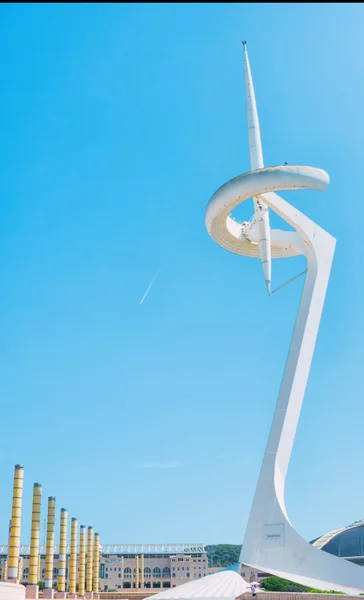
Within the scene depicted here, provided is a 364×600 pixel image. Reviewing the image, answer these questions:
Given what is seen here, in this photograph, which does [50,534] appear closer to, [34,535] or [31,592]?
[34,535]

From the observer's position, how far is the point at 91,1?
8328 mm

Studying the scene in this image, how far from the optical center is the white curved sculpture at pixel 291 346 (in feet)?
79.4

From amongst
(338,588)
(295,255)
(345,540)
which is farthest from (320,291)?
(345,540)

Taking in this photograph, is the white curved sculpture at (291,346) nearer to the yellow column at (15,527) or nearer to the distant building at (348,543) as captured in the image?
the yellow column at (15,527)

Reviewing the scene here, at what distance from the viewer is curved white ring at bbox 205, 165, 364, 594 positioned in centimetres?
A: 2402

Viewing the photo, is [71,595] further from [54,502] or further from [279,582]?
[279,582]

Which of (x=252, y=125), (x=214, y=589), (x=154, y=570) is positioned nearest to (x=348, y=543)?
(x=214, y=589)

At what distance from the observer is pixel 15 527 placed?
93.3ft

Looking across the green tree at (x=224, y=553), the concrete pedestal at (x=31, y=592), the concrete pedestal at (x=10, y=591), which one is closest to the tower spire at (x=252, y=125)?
the concrete pedestal at (x=10, y=591)

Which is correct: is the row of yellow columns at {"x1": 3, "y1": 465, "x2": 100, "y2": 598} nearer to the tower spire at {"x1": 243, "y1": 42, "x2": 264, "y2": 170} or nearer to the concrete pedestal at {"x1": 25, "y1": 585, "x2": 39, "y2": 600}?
the concrete pedestal at {"x1": 25, "y1": 585, "x2": 39, "y2": 600}

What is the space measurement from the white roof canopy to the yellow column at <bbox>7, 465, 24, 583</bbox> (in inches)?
289

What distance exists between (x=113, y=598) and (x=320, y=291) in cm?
3270

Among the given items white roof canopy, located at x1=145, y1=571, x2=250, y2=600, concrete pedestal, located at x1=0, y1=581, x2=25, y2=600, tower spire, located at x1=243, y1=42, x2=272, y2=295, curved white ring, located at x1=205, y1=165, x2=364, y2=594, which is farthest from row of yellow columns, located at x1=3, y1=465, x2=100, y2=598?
tower spire, located at x1=243, y1=42, x2=272, y2=295

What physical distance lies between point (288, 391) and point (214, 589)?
29.4ft
